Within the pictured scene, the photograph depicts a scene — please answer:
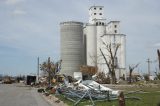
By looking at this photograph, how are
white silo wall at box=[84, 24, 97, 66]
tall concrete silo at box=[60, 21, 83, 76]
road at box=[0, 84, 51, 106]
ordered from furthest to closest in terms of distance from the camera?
1. tall concrete silo at box=[60, 21, 83, 76]
2. white silo wall at box=[84, 24, 97, 66]
3. road at box=[0, 84, 51, 106]

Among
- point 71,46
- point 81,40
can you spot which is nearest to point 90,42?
point 81,40

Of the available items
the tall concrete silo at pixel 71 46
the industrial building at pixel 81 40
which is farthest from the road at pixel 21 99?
the tall concrete silo at pixel 71 46

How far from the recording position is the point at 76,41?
17338cm

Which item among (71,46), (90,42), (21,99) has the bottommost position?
(21,99)

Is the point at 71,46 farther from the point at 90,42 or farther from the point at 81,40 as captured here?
the point at 90,42

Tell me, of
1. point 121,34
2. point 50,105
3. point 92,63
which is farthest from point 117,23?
point 50,105

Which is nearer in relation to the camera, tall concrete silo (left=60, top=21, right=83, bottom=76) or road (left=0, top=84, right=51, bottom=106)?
road (left=0, top=84, right=51, bottom=106)

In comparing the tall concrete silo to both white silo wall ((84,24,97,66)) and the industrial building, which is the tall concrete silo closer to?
the industrial building

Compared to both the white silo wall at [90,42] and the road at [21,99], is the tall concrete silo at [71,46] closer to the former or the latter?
the white silo wall at [90,42]

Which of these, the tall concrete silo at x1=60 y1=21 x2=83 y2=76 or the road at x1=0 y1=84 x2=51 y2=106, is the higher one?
the tall concrete silo at x1=60 y1=21 x2=83 y2=76

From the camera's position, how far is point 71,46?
17200 centimetres

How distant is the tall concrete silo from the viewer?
172000mm

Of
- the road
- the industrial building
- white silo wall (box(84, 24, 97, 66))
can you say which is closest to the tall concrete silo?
the industrial building

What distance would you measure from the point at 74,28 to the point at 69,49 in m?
9.31
